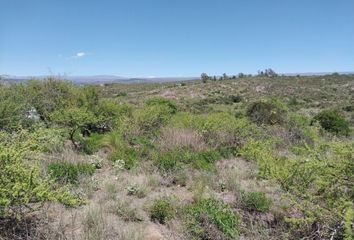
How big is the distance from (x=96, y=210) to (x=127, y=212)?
1.85 ft

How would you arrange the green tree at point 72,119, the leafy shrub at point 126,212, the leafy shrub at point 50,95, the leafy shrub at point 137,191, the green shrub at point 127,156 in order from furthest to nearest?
the leafy shrub at point 50,95, the green tree at point 72,119, the green shrub at point 127,156, the leafy shrub at point 137,191, the leafy shrub at point 126,212

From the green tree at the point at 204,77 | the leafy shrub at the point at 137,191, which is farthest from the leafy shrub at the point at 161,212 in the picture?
the green tree at the point at 204,77

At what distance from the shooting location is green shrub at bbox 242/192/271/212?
6973mm

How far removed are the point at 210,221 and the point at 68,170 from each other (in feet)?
11.7

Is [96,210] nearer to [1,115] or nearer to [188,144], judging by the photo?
[188,144]

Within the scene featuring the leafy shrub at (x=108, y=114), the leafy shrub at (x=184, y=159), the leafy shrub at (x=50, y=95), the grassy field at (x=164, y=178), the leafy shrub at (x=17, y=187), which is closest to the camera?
the leafy shrub at (x=17, y=187)

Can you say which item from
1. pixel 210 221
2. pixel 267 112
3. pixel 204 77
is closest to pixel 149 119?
pixel 267 112

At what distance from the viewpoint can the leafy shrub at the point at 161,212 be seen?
6.48m

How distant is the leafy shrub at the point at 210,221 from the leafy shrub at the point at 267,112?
10.3m

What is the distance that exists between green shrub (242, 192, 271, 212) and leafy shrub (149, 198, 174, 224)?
1.43 metres

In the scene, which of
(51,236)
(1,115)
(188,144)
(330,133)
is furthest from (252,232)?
(330,133)

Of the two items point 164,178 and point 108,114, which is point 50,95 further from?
point 164,178

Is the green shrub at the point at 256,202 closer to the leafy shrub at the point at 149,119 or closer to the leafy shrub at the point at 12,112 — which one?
the leafy shrub at the point at 12,112

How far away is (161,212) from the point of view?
650 cm
